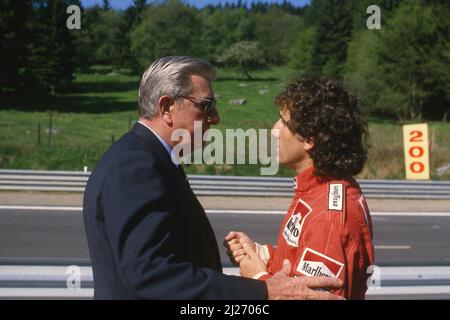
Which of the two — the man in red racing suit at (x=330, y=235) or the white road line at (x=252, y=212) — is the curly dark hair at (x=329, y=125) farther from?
the white road line at (x=252, y=212)

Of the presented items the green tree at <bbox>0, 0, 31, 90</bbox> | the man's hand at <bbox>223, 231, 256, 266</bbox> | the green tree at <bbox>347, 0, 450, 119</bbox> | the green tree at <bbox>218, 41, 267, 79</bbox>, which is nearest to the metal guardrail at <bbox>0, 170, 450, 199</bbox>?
the man's hand at <bbox>223, 231, 256, 266</bbox>

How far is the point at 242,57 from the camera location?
282ft

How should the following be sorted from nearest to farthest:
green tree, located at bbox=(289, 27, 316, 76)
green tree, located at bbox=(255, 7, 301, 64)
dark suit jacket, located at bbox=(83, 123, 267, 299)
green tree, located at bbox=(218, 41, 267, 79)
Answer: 1. dark suit jacket, located at bbox=(83, 123, 267, 299)
2. green tree, located at bbox=(289, 27, 316, 76)
3. green tree, located at bbox=(218, 41, 267, 79)
4. green tree, located at bbox=(255, 7, 301, 64)

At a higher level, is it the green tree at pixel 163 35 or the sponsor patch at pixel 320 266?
the green tree at pixel 163 35

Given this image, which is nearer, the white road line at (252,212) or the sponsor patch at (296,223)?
the sponsor patch at (296,223)

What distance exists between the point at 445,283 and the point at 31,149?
1852 centimetres

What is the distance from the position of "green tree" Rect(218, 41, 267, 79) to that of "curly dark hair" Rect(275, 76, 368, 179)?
8406 cm

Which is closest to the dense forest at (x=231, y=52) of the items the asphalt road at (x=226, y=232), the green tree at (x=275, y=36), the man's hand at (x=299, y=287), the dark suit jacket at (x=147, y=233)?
the green tree at (x=275, y=36)

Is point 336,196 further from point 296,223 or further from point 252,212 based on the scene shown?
point 252,212

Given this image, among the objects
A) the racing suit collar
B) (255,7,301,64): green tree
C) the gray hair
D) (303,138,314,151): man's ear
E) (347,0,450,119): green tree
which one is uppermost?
(255,7,301,64): green tree

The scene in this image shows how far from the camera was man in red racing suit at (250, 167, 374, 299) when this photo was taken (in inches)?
84.7

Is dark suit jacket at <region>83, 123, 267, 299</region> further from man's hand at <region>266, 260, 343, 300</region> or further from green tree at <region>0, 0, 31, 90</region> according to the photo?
green tree at <region>0, 0, 31, 90</region>

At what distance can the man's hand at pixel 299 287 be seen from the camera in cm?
191

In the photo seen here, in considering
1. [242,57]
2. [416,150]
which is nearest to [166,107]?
[416,150]
